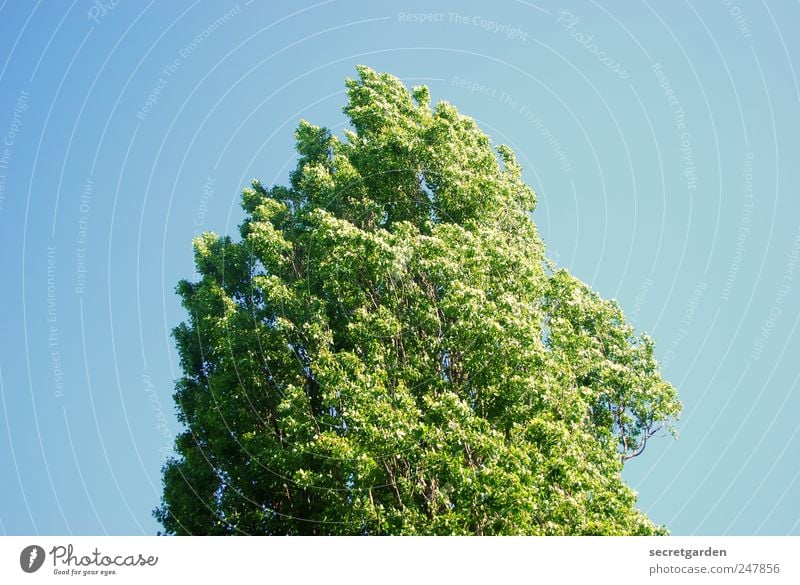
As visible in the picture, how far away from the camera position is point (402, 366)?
51.9 ft

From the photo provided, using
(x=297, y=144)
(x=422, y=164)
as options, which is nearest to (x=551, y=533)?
(x=422, y=164)

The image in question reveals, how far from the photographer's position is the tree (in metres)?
13.9

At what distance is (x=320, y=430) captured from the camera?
15727mm

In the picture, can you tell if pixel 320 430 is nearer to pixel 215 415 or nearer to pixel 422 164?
pixel 215 415
